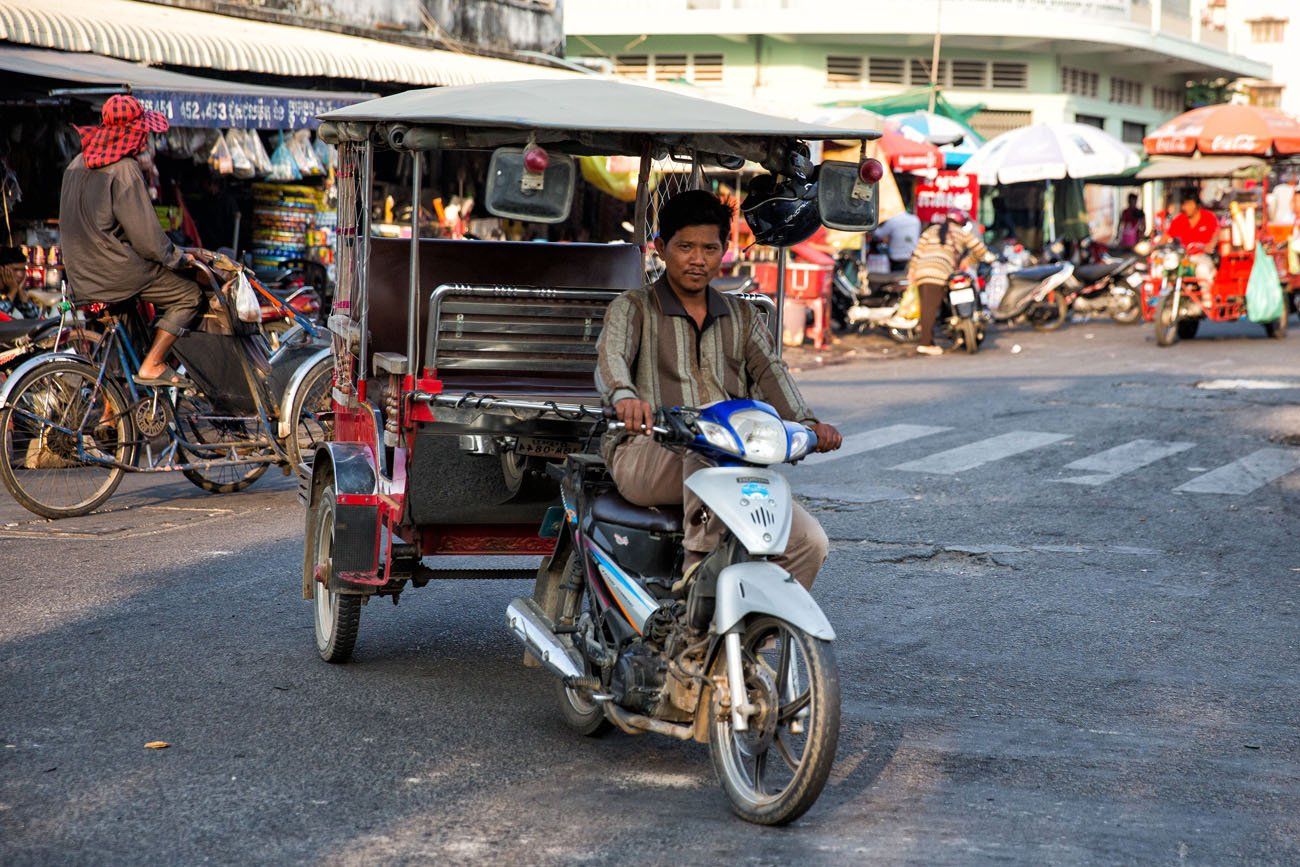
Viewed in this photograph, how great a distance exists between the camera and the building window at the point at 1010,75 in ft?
124

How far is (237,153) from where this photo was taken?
1354cm

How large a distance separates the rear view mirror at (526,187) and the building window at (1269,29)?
61.2 m

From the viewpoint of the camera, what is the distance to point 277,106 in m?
12.9

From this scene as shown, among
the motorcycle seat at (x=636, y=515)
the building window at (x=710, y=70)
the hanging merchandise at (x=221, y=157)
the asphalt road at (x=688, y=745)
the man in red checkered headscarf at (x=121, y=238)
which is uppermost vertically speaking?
the building window at (x=710, y=70)

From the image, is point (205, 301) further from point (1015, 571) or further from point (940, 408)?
point (940, 408)

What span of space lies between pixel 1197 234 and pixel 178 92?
12.8 meters

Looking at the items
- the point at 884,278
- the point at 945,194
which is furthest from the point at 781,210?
the point at 945,194

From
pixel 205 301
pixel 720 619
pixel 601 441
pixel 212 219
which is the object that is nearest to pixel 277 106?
pixel 212 219

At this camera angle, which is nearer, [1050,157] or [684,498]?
[684,498]

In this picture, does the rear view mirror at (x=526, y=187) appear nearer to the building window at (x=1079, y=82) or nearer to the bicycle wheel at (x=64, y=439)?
the bicycle wheel at (x=64, y=439)

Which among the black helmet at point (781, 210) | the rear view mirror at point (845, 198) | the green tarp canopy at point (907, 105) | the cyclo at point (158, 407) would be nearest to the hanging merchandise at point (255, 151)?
the cyclo at point (158, 407)

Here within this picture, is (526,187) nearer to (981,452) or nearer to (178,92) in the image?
(981,452)

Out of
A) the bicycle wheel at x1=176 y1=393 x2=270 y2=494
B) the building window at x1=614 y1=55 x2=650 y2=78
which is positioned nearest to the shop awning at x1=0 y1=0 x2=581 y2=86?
the bicycle wheel at x1=176 y1=393 x2=270 y2=494

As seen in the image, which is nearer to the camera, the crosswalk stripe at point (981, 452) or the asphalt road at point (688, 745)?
the asphalt road at point (688, 745)
